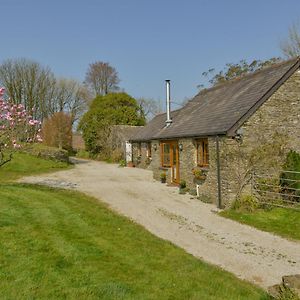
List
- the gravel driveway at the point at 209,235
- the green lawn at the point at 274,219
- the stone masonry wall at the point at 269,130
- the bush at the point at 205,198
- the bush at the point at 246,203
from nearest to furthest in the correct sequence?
1. the gravel driveway at the point at 209,235
2. the green lawn at the point at 274,219
3. the bush at the point at 246,203
4. the stone masonry wall at the point at 269,130
5. the bush at the point at 205,198

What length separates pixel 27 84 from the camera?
46281 mm

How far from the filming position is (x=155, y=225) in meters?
10.8

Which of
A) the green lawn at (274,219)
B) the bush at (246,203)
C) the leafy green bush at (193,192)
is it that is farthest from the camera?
the leafy green bush at (193,192)

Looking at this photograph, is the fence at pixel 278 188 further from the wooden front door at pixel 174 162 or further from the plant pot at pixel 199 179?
the wooden front door at pixel 174 162

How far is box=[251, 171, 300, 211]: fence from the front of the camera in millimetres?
12898

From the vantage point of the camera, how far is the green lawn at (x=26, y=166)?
2492cm

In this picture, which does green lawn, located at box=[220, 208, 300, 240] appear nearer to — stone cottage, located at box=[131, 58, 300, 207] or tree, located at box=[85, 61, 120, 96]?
stone cottage, located at box=[131, 58, 300, 207]

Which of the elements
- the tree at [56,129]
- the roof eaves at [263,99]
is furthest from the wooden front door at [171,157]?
the tree at [56,129]

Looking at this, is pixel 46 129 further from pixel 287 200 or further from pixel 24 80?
pixel 287 200

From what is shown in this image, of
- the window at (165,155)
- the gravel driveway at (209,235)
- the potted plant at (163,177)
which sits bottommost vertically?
the gravel driveway at (209,235)

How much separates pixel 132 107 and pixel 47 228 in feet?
134

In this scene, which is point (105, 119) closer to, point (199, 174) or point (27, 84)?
point (27, 84)

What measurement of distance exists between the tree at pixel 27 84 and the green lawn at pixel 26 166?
16.5 m

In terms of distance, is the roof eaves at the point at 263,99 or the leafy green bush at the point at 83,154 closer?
the roof eaves at the point at 263,99
